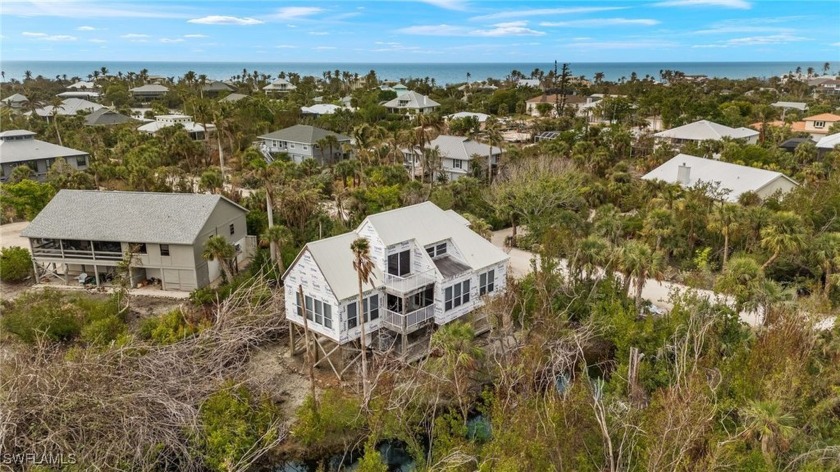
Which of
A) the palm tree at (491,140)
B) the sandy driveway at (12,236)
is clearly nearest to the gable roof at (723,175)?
the palm tree at (491,140)

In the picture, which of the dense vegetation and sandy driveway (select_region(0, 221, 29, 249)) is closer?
the dense vegetation

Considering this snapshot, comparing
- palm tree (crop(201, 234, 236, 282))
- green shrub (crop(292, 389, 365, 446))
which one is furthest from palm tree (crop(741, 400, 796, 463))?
palm tree (crop(201, 234, 236, 282))

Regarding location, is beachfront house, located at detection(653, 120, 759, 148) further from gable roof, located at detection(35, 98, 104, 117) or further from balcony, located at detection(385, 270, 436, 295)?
gable roof, located at detection(35, 98, 104, 117)

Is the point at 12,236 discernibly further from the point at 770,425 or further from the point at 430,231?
the point at 770,425

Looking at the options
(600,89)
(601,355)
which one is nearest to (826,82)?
(600,89)

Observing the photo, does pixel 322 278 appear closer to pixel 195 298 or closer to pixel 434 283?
pixel 434 283

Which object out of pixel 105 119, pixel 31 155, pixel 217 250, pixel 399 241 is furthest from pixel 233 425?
pixel 105 119
